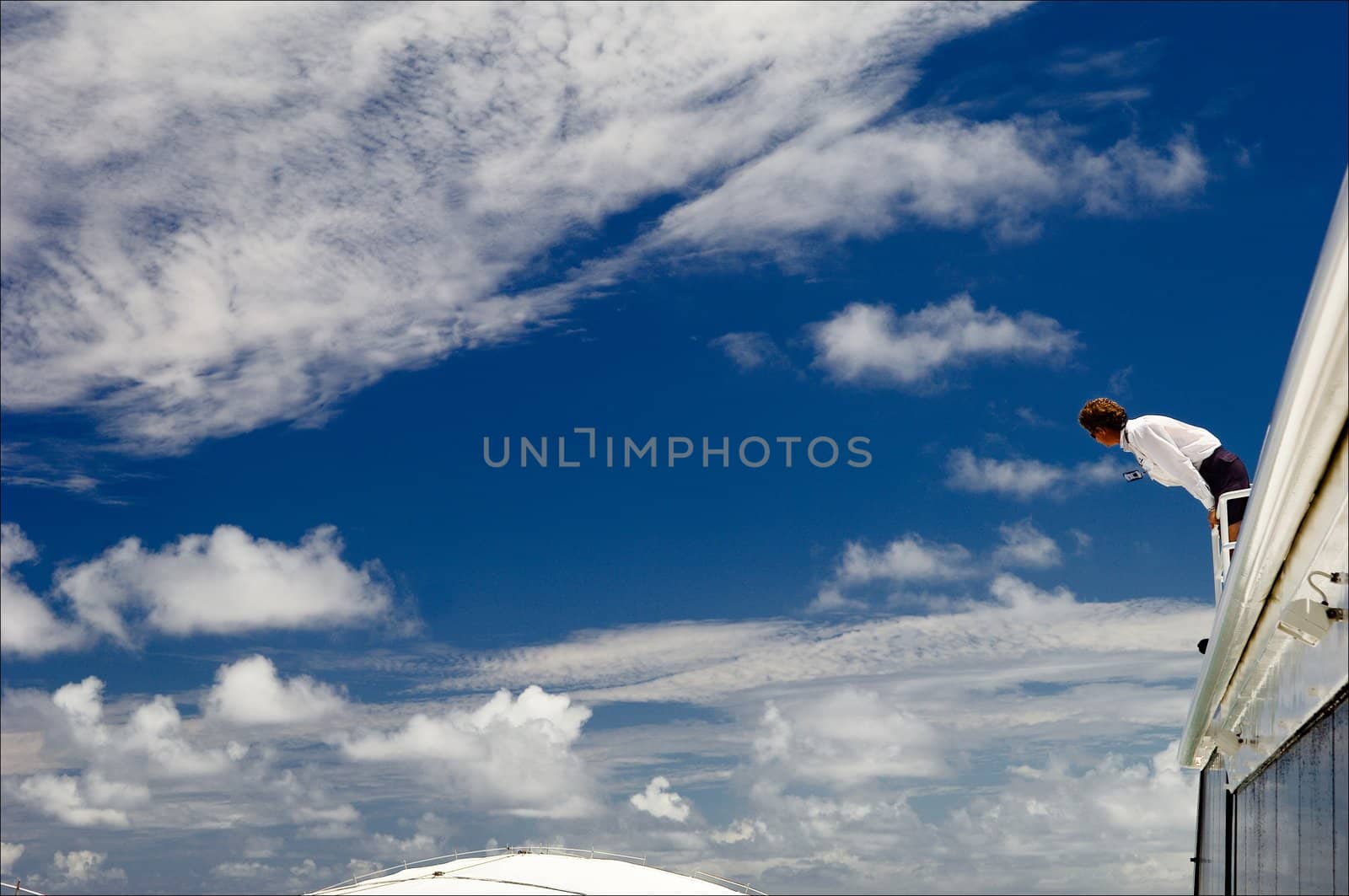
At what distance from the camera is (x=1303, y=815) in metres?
8.34

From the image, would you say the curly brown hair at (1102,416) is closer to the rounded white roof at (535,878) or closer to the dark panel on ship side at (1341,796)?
the dark panel on ship side at (1341,796)

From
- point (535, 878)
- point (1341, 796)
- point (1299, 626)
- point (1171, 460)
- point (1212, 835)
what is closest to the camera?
point (1341, 796)

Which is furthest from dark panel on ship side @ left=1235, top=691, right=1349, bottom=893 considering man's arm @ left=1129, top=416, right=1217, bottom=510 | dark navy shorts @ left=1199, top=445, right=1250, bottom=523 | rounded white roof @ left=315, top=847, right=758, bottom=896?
rounded white roof @ left=315, top=847, right=758, bottom=896

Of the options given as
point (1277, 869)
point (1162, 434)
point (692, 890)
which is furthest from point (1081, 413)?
point (692, 890)

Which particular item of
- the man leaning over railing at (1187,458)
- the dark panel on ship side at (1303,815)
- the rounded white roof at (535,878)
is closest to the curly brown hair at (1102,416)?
the man leaning over railing at (1187,458)

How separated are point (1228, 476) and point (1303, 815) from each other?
5.01 meters

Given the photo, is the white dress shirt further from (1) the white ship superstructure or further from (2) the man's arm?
(1) the white ship superstructure

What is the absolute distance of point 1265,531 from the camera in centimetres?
791

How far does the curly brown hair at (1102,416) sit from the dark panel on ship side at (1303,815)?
3.70 m

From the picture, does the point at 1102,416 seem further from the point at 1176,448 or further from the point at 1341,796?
the point at 1341,796

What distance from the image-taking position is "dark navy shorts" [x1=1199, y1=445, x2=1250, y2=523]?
12609mm

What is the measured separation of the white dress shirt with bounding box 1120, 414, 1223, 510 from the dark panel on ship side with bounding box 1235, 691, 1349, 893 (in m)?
2.90

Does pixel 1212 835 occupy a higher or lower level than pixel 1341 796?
lower

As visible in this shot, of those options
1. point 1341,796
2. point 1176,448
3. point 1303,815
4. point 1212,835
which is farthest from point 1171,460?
point 1341,796
